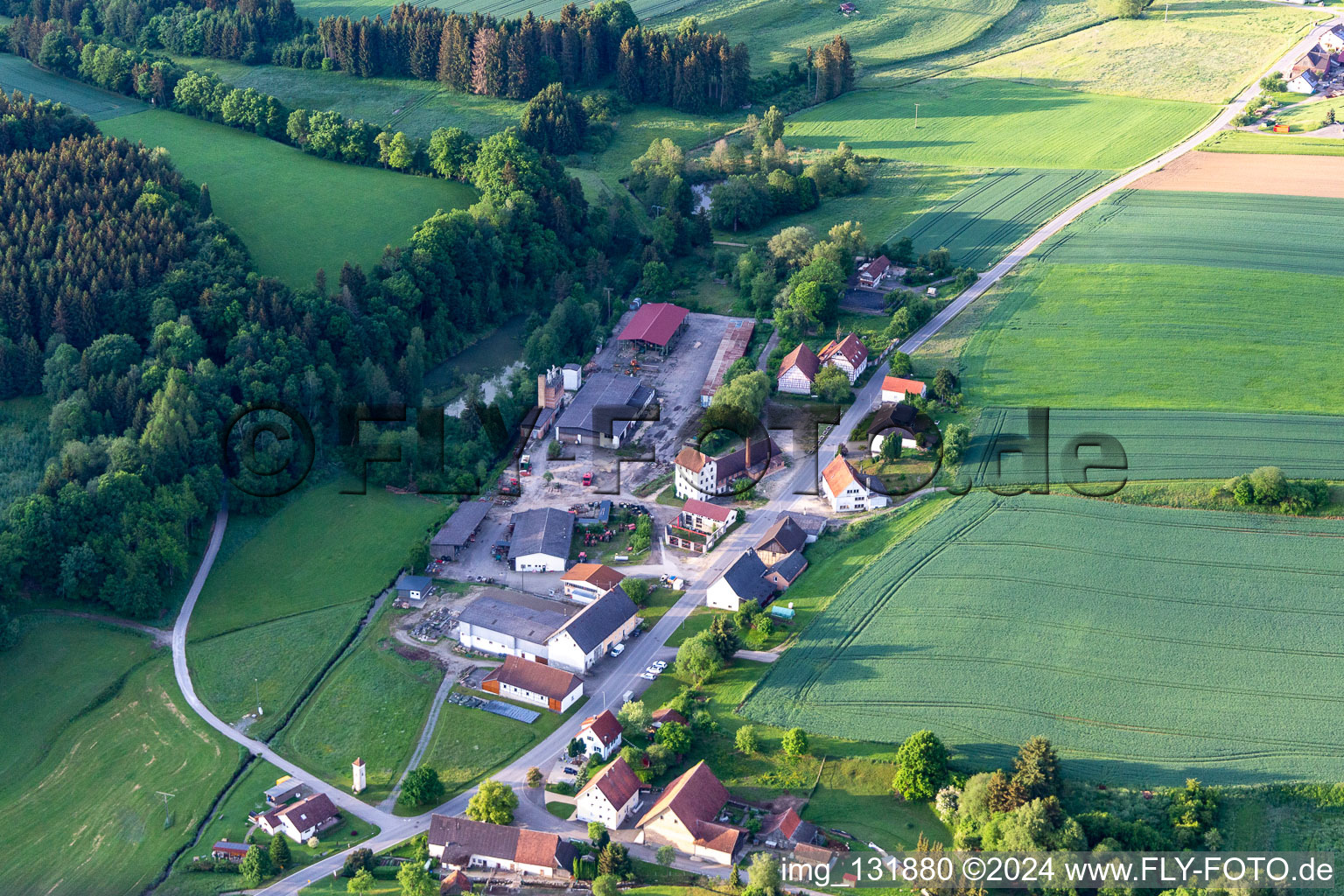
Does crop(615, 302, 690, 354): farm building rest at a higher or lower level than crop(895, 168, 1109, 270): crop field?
lower

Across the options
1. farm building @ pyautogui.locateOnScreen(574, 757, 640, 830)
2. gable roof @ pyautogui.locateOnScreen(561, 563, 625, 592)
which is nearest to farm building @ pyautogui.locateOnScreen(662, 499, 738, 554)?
gable roof @ pyautogui.locateOnScreen(561, 563, 625, 592)

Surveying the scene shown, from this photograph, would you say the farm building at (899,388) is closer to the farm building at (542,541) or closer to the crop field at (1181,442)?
the crop field at (1181,442)

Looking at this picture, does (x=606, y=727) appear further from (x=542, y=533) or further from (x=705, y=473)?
(x=705, y=473)

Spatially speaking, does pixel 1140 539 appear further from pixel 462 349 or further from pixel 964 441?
pixel 462 349

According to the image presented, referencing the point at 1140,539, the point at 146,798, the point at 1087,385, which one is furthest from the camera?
the point at 1087,385

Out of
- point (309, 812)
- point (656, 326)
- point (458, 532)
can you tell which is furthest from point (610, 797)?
point (656, 326)

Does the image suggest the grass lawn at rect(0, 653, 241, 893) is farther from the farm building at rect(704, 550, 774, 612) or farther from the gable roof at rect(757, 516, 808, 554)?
the gable roof at rect(757, 516, 808, 554)

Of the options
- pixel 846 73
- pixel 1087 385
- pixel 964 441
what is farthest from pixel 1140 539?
pixel 846 73
